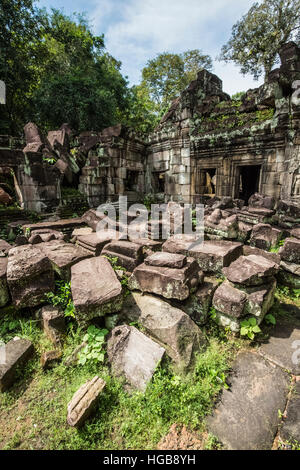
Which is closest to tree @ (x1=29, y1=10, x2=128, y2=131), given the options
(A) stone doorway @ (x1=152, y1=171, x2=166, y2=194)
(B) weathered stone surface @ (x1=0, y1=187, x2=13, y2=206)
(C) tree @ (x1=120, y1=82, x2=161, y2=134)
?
(C) tree @ (x1=120, y1=82, x2=161, y2=134)

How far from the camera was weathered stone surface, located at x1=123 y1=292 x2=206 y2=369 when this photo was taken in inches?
92.1

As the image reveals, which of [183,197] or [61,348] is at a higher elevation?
[183,197]

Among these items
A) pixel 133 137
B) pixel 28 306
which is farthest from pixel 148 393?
pixel 133 137

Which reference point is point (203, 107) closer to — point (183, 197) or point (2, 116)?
point (183, 197)

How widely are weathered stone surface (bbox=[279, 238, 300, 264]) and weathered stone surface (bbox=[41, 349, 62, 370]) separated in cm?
366

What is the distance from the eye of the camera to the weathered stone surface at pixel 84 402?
1.82m

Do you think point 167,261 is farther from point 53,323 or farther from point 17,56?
point 17,56

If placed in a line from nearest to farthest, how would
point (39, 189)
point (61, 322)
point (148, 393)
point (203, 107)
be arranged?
point (148, 393), point (61, 322), point (39, 189), point (203, 107)

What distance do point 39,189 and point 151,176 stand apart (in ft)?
17.7

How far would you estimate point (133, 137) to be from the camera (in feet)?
30.1

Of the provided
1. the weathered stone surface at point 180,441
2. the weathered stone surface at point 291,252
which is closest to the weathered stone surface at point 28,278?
the weathered stone surface at point 180,441

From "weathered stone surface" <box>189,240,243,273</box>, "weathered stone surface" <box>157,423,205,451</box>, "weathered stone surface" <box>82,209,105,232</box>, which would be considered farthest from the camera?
"weathered stone surface" <box>82,209,105,232</box>

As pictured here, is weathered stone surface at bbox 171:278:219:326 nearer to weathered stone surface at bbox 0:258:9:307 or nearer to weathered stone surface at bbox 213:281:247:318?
weathered stone surface at bbox 213:281:247:318

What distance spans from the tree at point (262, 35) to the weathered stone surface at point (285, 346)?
19.8m
